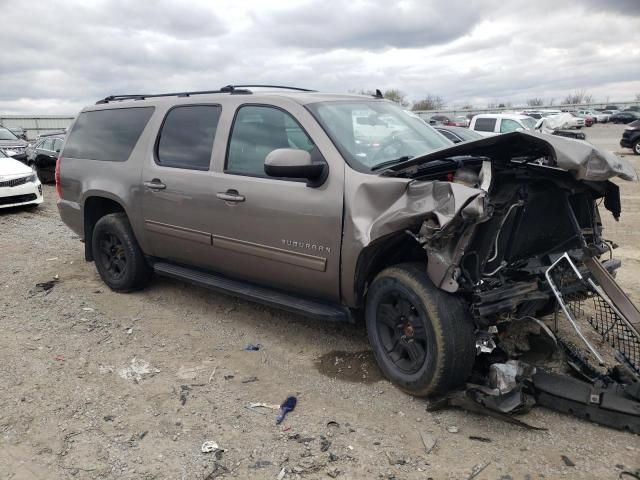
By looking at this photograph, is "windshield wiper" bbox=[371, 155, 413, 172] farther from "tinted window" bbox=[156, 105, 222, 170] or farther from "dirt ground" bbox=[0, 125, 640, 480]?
"tinted window" bbox=[156, 105, 222, 170]

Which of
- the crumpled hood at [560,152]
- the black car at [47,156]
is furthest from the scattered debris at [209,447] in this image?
the black car at [47,156]

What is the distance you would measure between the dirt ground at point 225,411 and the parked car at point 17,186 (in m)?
6.31

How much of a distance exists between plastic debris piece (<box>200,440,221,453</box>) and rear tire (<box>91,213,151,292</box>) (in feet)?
8.89

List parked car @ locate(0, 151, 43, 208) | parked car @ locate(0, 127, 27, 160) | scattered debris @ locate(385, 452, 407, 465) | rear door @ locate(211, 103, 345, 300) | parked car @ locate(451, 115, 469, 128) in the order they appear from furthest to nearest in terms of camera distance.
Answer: parked car @ locate(451, 115, 469, 128) → parked car @ locate(0, 127, 27, 160) → parked car @ locate(0, 151, 43, 208) → rear door @ locate(211, 103, 345, 300) → scattered debris @ locate(385, 452, 407, 465)

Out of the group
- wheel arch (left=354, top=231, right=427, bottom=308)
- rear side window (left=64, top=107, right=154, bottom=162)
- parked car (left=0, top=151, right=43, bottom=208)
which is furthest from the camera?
parked car (left=0, top=151, right=43, bottom=208)

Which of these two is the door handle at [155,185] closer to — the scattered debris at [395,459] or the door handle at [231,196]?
the door handle at [231,196]

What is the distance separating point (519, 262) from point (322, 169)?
1.38 meters

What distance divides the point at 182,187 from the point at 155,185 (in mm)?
377

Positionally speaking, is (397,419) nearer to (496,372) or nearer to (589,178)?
(496,372)

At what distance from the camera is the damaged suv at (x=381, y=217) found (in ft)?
10.1

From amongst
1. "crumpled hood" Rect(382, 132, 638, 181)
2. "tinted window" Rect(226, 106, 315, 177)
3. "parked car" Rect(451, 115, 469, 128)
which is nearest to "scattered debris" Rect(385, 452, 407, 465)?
"crumpled hood" Rect(382, 132, 638, 181)

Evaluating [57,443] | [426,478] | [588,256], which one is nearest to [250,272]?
[57,443]

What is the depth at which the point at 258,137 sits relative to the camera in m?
4.14

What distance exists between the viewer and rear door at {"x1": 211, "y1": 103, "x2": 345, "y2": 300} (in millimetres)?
3611
